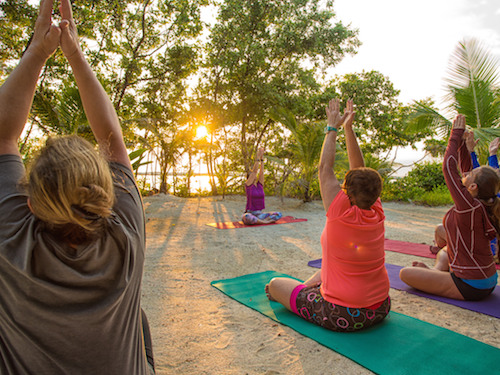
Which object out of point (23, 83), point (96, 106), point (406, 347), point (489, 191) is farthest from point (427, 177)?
point (23, 83)

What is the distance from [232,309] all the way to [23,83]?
2.39 meters

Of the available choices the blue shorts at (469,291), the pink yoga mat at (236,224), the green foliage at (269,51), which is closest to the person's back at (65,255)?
the blue shorts at (469,291)

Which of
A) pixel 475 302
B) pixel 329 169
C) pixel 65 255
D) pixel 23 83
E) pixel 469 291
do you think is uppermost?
pixel 23 83

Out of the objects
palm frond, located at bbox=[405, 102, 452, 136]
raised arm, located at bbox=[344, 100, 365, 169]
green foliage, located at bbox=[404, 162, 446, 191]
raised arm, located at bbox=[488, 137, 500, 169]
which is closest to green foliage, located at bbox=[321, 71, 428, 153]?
green foliage, located at bbox=[404, 162, 446, 191]

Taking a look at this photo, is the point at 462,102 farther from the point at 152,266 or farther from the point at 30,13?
the point at 30,13

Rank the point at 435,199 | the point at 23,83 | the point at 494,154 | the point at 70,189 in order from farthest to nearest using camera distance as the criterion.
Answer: the point at 435,199 < the point at 494,154 < the point at 23,83 < the point at 70,189

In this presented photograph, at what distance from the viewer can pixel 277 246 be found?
17.4 feet

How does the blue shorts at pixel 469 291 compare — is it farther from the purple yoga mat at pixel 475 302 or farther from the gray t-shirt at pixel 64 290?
the gray t-shirt at pixel 64 290

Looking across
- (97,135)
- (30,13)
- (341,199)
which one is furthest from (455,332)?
(30,13)

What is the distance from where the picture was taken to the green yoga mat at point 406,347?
1.94 meters

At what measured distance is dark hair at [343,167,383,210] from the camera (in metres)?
2.05

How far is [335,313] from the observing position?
90.7 inches

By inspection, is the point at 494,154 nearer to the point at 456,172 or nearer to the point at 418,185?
the point at 456,172

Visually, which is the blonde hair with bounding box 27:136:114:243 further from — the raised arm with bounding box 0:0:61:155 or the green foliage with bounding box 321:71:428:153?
the green foliage with bounding box 321:71:428:153
